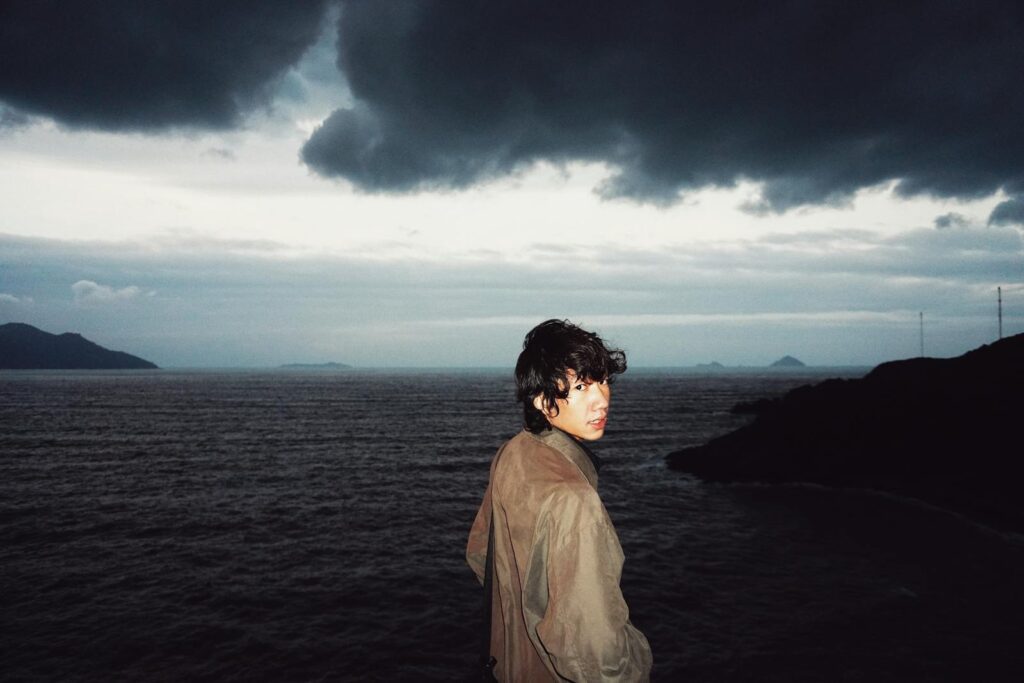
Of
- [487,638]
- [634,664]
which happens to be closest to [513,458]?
[634,664]

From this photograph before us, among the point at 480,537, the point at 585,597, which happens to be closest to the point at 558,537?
the point at 585,597

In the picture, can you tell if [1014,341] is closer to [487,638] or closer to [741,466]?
[741,466]

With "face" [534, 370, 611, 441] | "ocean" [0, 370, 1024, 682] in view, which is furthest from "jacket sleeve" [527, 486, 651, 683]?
"ocean" [0, 370, 1024, 682]

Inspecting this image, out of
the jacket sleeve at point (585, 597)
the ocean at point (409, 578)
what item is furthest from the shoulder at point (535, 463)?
the ocean at point (409, 578)

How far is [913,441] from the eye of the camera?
24797 millimetres

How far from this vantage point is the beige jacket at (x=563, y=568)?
1.78 meters

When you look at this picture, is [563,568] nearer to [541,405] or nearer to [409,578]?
[541,405]

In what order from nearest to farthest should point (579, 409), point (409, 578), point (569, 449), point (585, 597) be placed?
point (585, 597)
point (569, 449)
point (579, 409)
point (409, 578)

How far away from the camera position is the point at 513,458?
2.12m

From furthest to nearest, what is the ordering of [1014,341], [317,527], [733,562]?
[1014,341] → [317,527] → [733,562]

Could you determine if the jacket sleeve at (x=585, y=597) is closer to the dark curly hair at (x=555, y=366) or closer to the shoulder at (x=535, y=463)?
the shoulder at (x=535, y=463)

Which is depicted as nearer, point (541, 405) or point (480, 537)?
point (541, 405)

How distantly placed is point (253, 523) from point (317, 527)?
252 centimetres

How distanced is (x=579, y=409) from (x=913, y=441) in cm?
2918
